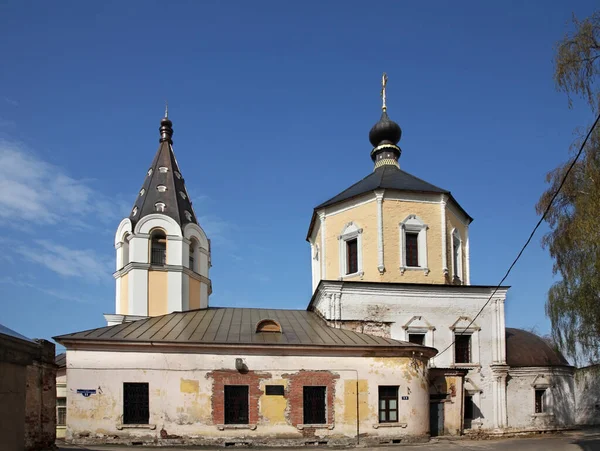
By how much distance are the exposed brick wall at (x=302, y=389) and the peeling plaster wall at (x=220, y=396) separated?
0.03 m

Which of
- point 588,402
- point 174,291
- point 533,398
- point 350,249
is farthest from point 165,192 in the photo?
point 588,402

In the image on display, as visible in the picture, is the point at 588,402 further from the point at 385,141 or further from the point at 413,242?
the point at 385,141

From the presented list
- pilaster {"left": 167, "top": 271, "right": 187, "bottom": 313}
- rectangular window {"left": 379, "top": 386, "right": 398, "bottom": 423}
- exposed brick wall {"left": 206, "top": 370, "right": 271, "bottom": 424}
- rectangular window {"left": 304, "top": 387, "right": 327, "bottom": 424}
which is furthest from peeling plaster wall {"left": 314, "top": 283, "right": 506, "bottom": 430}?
pilaster {"left": 167, "top": 271, "right": 187, "bottom": 313}

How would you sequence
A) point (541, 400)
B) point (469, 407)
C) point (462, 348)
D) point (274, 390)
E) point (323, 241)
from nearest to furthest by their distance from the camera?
point (274, 390) < point (469, 407) < point (462, 348) < point (541, 400) < point (323, 241)

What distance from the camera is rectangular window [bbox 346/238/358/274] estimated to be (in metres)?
24.9

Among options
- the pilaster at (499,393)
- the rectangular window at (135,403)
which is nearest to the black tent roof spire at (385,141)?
the pilaster at (499,393)

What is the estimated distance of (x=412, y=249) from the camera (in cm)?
2453

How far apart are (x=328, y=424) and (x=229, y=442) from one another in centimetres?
307

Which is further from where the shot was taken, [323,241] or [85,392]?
[323,241]

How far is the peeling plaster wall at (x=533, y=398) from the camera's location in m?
23.6

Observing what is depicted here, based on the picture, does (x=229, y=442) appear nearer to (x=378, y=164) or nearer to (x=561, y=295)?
(x=561, y=295)

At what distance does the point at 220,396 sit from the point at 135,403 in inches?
99.9

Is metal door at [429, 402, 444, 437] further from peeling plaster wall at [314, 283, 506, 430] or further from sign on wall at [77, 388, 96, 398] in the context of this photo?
sign on wall at [77, 388, 96, 398]

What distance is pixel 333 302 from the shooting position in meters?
22.6
